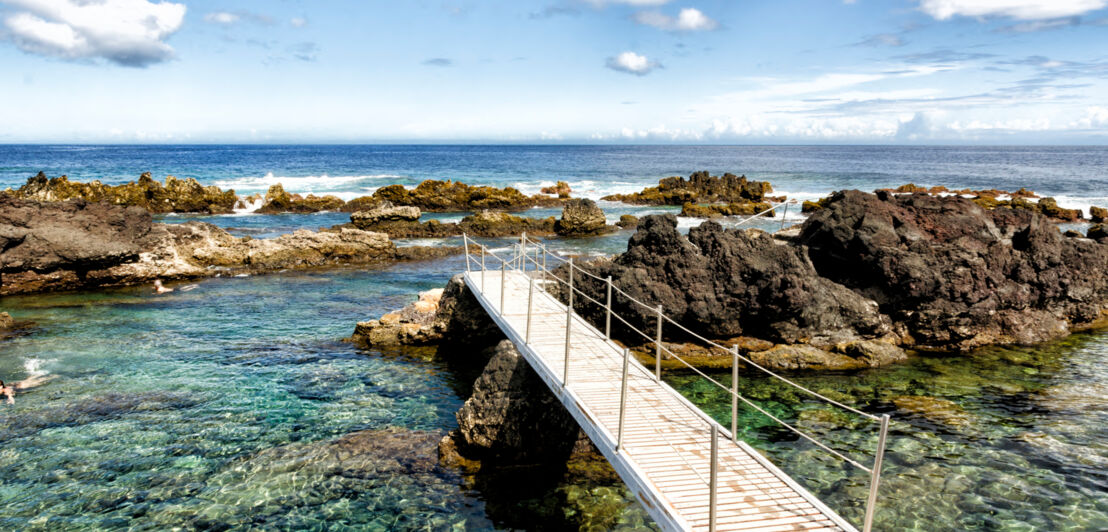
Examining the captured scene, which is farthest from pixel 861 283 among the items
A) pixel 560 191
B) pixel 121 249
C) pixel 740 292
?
pixel 560 191

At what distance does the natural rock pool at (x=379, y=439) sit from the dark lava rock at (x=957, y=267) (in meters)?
0.93

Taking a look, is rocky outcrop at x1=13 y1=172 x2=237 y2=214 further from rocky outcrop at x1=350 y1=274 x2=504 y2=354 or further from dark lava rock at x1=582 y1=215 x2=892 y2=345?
dark lava rock at x1=582 y1=215 x2=892 y2=345

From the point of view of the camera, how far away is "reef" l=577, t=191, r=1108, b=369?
15.3 meters

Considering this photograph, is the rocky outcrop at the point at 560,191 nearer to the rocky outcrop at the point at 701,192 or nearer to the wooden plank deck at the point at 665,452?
the rocky outcrop at the point at 701,192

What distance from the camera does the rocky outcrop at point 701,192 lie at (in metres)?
54.1

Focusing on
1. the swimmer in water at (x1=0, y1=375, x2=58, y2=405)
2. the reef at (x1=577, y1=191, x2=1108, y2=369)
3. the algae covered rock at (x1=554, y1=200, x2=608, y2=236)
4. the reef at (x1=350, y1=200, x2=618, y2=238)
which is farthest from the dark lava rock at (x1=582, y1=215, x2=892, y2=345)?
the algae covered rock at (x1=554, y1=200, x2=608, y2=236)

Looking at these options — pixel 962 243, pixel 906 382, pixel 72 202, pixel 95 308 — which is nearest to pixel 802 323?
pixel 906 382

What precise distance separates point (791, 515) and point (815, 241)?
42.7 feet

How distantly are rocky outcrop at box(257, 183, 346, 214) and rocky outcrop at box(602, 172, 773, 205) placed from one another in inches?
954

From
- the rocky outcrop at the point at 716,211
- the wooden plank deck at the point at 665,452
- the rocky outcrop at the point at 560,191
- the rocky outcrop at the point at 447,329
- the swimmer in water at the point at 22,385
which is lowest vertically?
the swimmer in water at the point at 22,385

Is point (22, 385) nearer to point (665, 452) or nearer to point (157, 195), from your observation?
point (665, 452)

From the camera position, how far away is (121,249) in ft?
76.3

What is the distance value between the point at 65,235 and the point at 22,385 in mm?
11194

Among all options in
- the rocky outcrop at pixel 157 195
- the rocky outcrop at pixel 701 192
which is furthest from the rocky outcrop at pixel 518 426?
the rocky outcrop at pixel 701 192
